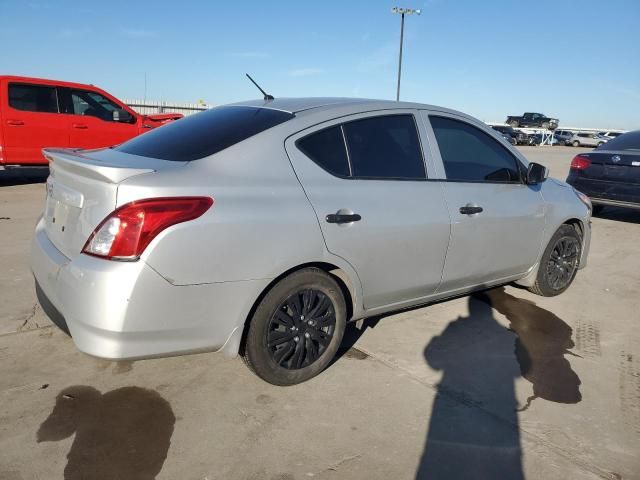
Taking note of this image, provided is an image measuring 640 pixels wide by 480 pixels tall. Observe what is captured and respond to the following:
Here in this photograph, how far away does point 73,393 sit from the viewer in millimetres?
2787

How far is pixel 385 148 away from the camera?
3225 millimetres

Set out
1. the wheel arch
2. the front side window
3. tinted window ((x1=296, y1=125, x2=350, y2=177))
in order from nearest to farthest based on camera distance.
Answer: the wheel arch → tinted window ((x1=296, y1=125, x2=350, y2=177)) → the front side window

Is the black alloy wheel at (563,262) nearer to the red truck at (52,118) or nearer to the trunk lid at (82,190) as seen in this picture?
the trunk lid at (82,190)

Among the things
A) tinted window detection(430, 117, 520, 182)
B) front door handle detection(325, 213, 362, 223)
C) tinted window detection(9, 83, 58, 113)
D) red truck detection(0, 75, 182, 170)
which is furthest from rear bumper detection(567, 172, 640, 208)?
tinted window detection(9, 83, 58, 113)

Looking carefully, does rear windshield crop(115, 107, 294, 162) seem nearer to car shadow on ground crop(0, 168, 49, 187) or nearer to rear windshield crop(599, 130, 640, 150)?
rear windshield crop(599, 130, 640, 150)

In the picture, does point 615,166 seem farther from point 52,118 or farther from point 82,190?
point 52,118

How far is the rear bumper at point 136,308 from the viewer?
2287 millimetres

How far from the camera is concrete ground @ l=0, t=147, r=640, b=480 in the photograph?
233 centimetres

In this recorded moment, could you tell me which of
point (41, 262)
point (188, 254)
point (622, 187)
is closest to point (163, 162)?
point (188, 254)

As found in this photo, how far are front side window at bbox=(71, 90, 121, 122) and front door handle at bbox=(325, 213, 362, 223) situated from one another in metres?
8.31

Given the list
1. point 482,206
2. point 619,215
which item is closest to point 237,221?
point 482,206

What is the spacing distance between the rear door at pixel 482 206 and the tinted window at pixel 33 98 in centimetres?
807

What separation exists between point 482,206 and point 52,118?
827cm

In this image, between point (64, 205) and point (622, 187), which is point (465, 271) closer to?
point (64, 205)
